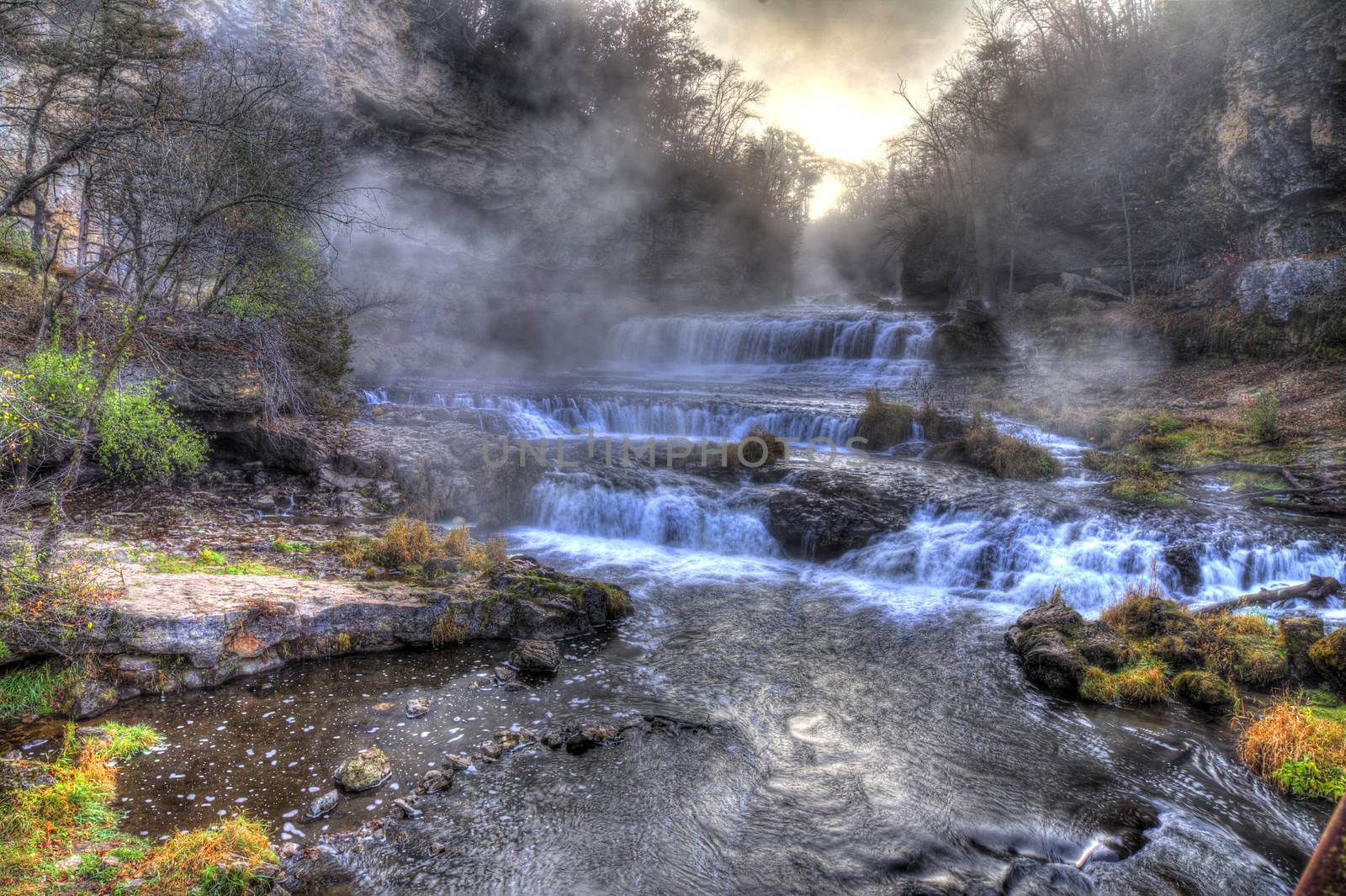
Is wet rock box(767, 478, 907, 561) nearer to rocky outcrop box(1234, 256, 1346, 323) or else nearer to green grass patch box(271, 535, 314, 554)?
green grass patch box(271, 535, 314, 554)

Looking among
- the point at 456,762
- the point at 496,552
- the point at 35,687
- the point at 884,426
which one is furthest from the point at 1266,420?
the point at 35,687

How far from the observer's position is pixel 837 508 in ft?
36.2

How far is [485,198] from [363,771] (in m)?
25.6

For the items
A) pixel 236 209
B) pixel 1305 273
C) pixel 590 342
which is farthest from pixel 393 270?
pixel 1305 273

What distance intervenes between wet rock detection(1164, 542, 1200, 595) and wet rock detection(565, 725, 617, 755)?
8.16m

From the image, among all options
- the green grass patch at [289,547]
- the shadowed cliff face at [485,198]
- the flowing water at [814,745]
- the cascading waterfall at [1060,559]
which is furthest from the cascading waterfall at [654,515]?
the shadowed cliff face at [485,198]

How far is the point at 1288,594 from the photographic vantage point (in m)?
7.74

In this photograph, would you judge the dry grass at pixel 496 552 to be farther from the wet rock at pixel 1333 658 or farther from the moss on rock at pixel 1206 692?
the wet rock at pixel 1333 658

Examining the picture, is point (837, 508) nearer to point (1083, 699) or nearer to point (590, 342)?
point (1083, 699)

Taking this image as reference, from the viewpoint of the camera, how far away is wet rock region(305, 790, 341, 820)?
4.19 metres

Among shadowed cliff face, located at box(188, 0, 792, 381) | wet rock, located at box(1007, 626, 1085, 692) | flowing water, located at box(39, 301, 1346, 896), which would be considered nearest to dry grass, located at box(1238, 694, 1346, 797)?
flowing water, located at box(39, 301, 1346, 896)

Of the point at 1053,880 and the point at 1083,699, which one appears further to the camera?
the point at 1083,699

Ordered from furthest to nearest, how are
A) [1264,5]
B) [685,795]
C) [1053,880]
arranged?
1. [1264,5]
2. [685,795]
3. [1053,880]

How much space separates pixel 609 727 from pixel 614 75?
3217 cm
